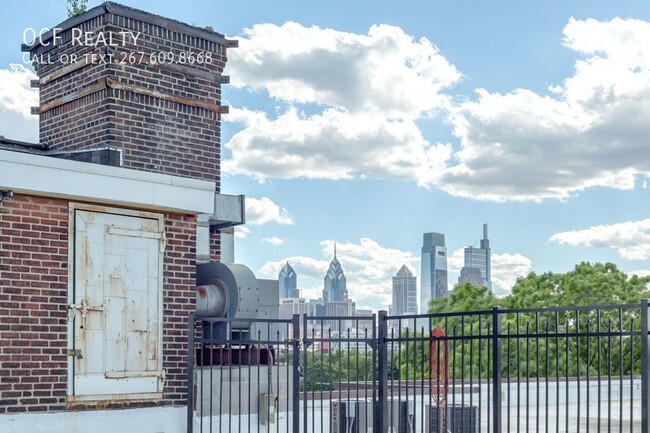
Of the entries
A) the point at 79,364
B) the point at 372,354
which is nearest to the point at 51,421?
the point at 79,364

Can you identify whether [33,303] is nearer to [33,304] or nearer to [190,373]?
[33,304]

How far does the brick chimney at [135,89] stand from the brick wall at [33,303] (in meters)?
2.91

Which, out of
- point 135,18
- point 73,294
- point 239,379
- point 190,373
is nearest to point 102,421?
point 190,373

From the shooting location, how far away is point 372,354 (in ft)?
35.7

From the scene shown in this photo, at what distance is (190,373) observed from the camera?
1115 centimetres

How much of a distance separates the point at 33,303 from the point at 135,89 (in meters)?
4.22

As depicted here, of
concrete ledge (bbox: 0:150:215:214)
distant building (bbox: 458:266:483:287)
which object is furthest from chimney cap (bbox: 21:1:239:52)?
distant building (bbox: 458:266:483:287)

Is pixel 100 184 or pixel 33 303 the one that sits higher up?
pixel 100 184

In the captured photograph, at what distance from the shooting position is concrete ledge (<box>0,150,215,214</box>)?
31.7ft

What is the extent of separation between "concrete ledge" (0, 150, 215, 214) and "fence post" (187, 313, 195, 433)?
1.41m

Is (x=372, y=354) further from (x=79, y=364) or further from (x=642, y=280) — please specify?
(x=642, y=280)

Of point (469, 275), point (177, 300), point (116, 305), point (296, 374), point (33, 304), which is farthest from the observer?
point (469, 275)

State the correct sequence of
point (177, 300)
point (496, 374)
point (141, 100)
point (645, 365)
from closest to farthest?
1. point (645, 365)
2. point (496, 374)
3. point (177, 300)
4. point (141, 100)

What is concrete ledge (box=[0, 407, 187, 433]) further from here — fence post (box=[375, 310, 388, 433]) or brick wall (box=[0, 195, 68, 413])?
fence post (box=[375, 310, 388, 433])
